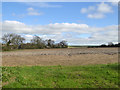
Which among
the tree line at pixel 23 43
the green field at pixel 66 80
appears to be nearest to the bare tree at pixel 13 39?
the tree line at pixel 23 43

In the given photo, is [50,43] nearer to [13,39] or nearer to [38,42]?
[38,42]

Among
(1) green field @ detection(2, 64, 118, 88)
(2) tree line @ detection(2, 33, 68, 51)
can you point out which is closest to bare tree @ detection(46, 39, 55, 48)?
(2) tree line @ detection(2, 33, 68, 51)

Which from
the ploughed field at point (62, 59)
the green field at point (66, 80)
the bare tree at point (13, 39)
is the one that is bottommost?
the green field at point (66, 80)

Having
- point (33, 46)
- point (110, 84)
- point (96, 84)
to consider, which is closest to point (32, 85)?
point (96, 84)

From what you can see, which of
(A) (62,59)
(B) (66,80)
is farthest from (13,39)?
(B) (66,80)

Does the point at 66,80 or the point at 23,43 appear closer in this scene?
the point at 66,80

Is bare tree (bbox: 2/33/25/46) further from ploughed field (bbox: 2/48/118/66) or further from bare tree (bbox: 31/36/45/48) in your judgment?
ploughed field (bbox: 2/48/118/66)

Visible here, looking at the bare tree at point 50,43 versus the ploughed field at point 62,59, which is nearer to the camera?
the ploughed field at point 62,59

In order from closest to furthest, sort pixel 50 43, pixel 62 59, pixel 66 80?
pixel 66 80
pixel 62 59
pixel 50 43

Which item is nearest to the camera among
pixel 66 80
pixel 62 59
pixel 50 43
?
pixel 66 80

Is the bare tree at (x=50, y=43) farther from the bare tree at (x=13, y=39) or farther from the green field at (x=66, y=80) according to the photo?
the green field at (x=66, y=80)

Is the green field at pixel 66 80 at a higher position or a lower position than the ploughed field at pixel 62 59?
lower

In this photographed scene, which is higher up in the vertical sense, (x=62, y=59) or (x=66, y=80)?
(x=62, y=59)

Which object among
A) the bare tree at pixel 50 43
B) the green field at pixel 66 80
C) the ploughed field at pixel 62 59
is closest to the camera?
the green field at pixel 66 80
